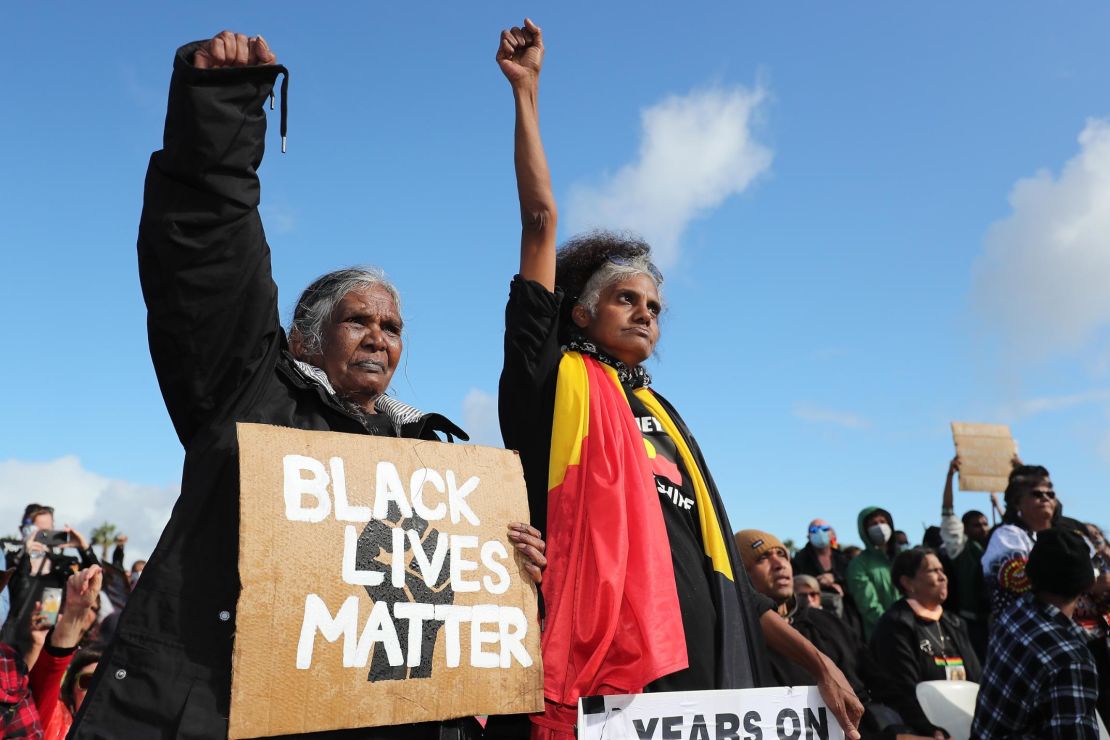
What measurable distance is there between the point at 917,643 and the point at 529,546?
4470 millimetres

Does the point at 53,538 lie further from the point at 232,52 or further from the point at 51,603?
the point at 232,52

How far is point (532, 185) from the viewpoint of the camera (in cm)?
267

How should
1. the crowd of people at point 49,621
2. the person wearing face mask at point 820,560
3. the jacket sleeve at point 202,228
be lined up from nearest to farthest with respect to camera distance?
the jacket sleeve at point 202,228 → the crowd of people at point 49,621 → the person wearing face mask at point 820,560

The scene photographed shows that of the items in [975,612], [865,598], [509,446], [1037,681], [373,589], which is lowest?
[1037,681]

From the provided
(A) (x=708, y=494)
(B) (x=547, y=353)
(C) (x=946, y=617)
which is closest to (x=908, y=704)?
(C) (x=946, y=617)

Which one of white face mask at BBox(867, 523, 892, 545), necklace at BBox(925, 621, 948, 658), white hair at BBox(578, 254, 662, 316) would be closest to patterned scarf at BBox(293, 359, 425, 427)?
white hair at BBox(578, 254, 662, 316)

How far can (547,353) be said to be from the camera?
2.67 metres

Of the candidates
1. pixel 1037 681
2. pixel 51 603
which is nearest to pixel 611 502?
pixel 1037 681

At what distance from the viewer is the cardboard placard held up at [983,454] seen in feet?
29.5

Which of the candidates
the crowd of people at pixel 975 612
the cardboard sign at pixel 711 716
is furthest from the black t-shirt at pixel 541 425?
the crowd of people at pixel 975 612

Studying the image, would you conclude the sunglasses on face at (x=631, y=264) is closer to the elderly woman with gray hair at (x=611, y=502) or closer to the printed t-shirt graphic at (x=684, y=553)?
the elderly woman with gray hair at (x=611, y=502)

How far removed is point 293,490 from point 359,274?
868 millimetres

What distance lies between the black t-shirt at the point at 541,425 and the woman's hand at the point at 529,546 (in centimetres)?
30

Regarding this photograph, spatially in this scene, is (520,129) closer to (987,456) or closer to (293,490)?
(293,490)
